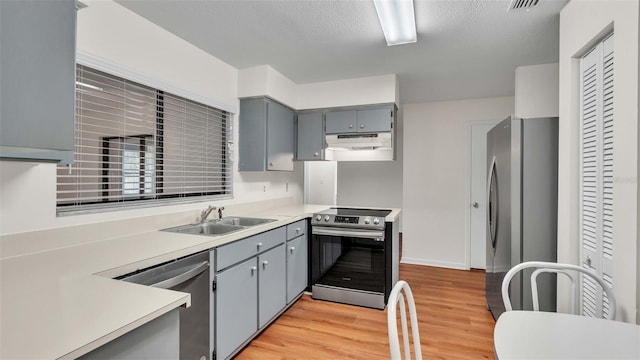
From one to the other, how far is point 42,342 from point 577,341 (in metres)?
1.62

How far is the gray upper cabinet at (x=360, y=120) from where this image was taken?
3311 mm

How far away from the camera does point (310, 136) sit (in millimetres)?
3637

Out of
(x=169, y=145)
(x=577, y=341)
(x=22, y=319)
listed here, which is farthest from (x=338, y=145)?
(x=22, y=319)

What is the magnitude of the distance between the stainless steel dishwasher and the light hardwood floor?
0.48 m

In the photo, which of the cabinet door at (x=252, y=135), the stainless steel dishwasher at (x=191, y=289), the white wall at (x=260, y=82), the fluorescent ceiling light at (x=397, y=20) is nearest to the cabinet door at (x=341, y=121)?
the white wall at (x=260, y=82)

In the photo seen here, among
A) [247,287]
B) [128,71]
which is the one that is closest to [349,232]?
[247,287]

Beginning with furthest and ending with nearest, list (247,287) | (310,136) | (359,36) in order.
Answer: (310,136)
(359,36)
(247,287)

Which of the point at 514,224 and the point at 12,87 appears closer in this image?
the point at 12,87

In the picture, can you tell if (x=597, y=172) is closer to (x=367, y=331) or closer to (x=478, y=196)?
(x=367, y=331)

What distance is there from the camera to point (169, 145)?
238cm

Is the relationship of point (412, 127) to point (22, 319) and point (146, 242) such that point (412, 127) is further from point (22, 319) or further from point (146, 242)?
point (22, 319)

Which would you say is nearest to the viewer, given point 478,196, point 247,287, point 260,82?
point 247,287

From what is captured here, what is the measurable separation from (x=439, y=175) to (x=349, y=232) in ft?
6.61

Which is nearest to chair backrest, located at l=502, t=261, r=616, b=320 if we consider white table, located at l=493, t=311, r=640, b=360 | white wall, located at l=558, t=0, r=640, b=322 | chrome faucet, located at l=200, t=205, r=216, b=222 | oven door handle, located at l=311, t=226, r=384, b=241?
white wall, located at l=558, t=0, r=640, b=322
